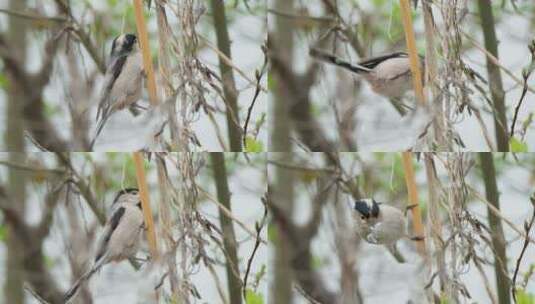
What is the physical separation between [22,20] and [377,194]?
0.95 m

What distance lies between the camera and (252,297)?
7.88 feet

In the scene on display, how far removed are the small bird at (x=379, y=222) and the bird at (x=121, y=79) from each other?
2.00 feet

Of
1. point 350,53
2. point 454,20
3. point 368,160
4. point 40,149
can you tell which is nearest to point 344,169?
point 368,160

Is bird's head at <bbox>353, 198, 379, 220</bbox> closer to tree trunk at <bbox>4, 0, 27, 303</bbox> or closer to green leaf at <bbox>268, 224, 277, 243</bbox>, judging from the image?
green leaf at <bbox>268, 224, 277, 243</bbox>

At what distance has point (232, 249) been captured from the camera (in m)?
2.39

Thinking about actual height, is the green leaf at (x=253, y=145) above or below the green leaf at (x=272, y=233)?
above

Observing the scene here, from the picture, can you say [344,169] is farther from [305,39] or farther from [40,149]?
[40,149]

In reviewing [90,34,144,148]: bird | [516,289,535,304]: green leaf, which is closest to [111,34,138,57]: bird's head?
[90,34,144,148]: bird

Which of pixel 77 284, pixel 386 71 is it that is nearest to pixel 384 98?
pixel 386 71

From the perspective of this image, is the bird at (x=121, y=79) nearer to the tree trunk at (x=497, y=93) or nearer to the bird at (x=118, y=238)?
the bird at (x=118, y=238)

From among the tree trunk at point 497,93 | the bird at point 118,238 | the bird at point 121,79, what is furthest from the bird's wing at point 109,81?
the tree trunk at point 497,93

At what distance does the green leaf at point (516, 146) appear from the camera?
8.07ft

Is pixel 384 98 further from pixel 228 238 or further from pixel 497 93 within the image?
pixel 228 238

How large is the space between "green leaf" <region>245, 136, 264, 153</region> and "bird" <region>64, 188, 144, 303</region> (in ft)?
1.01
